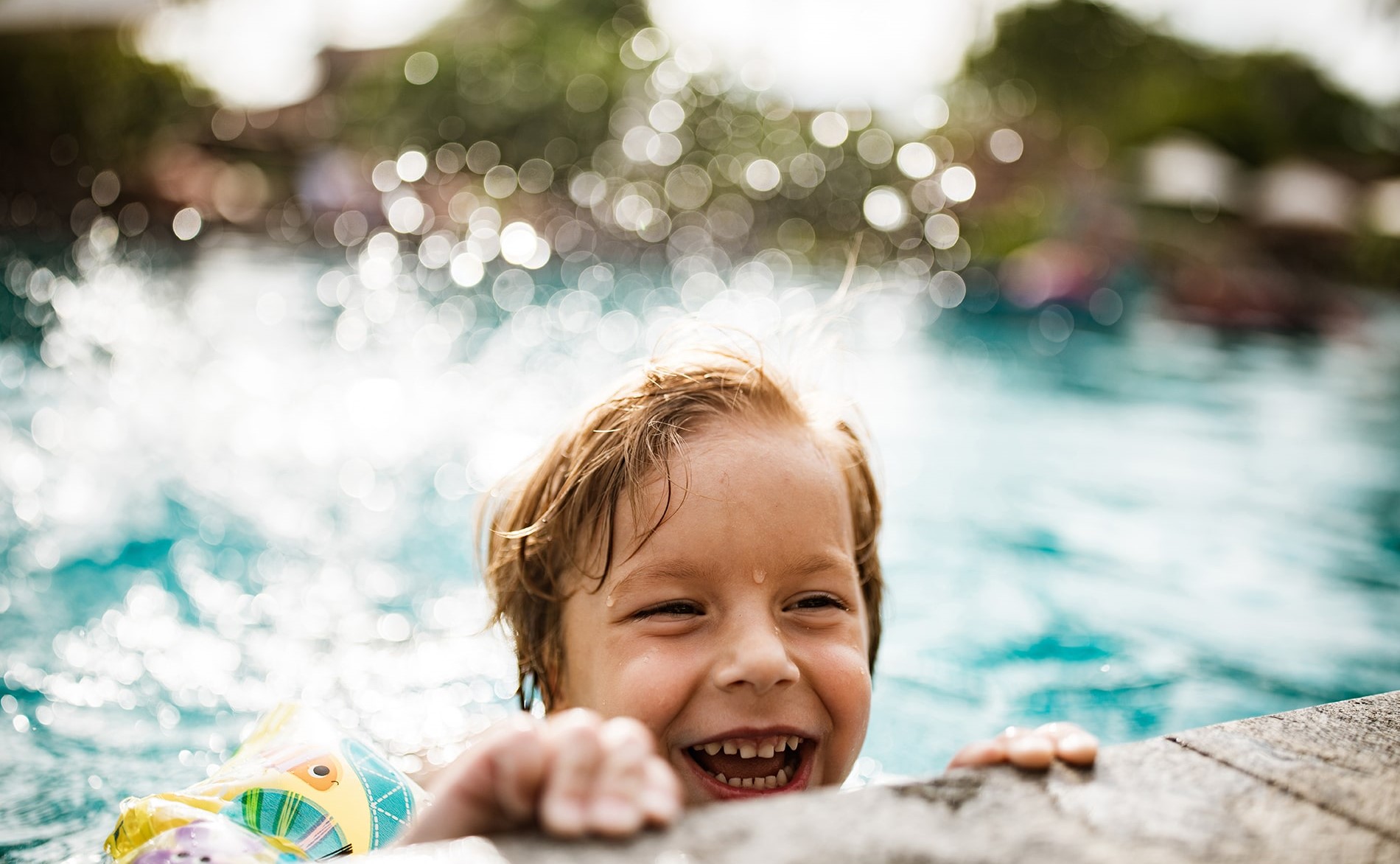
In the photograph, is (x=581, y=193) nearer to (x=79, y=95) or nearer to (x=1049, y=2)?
(x=79, y=95)

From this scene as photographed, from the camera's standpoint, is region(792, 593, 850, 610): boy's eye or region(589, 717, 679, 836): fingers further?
region(792, 593, 850, 610): boy's eye

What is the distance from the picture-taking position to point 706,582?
1.84 metres

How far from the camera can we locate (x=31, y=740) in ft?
10.5

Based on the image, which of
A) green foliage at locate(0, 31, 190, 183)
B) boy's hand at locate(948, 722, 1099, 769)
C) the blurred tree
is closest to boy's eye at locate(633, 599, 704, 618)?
boy's hand at locate(948, 722, 1099, 769)

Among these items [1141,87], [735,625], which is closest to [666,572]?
[735,625]

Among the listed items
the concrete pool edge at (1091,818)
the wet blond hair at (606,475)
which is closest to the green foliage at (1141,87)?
the wet blond hair at (606,475)

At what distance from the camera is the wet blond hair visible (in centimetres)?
201

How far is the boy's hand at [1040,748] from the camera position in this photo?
136 cm

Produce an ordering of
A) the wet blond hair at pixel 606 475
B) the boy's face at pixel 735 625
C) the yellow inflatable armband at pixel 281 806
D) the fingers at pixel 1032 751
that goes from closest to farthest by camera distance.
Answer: the fingers at pixel 1032 751 → the yellow inflatable armband at pixel 281 806 → the boy's face at pixel 735 625 → the wet blond hair at pixel 606 475

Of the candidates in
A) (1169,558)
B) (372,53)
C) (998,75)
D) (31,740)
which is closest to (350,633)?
(31,740)

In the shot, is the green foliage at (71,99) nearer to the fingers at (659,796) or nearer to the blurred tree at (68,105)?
the blurred tree at (68,105)

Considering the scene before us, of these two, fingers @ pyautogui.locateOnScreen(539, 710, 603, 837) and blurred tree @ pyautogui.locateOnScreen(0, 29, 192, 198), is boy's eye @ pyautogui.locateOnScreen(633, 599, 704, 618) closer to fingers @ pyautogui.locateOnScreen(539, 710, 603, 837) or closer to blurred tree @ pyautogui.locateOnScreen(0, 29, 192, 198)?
fingers @ pyautogui.locateOnScreen(539, 710, 603, 837)

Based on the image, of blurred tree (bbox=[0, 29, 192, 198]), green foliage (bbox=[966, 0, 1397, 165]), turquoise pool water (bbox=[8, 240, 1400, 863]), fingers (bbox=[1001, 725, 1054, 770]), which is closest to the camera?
fingers (bbox=[1001, 725, 1054, 770])

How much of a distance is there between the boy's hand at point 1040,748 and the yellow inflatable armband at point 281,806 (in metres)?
1.06
